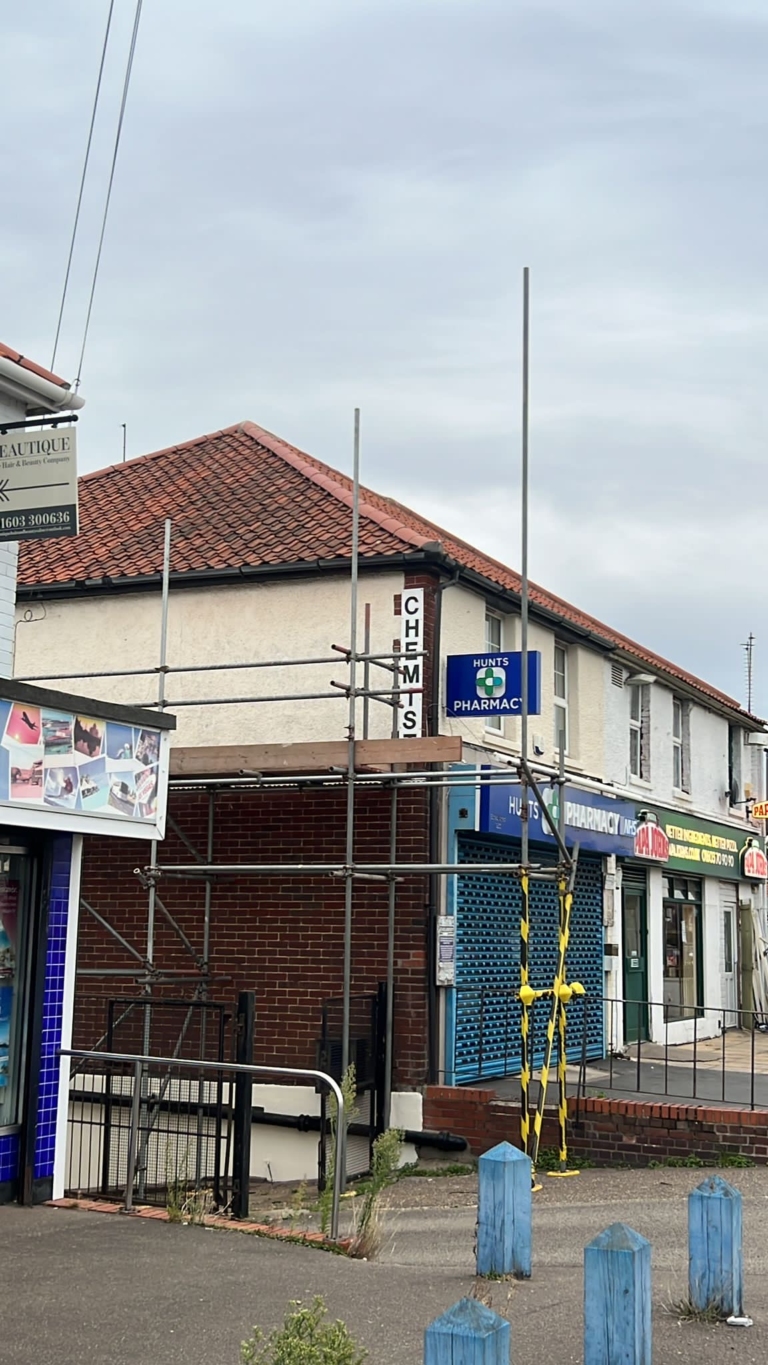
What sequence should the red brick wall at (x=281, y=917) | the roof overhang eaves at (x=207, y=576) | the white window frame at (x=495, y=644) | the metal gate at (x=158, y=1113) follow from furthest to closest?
1. the white window frame at (x=495, y=644)
2. the roof overhang eaves at (x=207, y=576)
3. the red brick wall at (x=281, y=917)
4. the metal gate at (x=158, y=1113)

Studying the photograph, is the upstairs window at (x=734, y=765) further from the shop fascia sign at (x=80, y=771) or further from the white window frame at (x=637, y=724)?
the shop fascia sign at (x=80, y=771)

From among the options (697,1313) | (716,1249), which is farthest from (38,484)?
(697,1313)

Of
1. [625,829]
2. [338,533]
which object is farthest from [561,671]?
[338,533]

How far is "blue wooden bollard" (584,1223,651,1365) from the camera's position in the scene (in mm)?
5949

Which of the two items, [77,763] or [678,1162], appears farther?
[678,1162]

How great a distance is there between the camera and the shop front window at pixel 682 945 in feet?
72.0

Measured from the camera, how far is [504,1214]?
314 inches

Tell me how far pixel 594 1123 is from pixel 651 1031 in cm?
742

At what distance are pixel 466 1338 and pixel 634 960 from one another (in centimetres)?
1676

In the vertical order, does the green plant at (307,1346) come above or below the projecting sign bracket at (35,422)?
below

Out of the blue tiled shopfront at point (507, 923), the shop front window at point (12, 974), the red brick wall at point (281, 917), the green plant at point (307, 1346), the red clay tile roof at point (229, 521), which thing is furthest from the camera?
the red clay tile roof at point (229, 521)

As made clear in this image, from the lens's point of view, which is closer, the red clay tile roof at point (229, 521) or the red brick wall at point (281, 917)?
the red brick wall at point (281, 917)

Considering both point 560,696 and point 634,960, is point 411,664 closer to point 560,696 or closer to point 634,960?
point 560,696

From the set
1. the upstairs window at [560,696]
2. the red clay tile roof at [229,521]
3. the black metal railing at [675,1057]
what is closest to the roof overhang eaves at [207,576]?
the red clay tile roof at [229,521]
